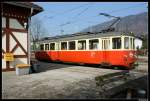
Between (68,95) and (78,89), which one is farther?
(78,89)

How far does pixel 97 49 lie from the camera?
22.0m

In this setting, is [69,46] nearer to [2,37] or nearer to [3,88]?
[2,37]

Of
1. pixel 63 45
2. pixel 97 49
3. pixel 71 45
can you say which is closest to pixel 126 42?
pixel 97 49

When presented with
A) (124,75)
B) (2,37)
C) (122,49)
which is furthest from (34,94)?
(122,49)

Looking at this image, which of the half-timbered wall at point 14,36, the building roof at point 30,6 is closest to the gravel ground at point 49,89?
the half-timbered wall at point 14,36

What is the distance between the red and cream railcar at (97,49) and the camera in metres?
20.4

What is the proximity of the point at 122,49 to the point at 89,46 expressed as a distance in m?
3.49

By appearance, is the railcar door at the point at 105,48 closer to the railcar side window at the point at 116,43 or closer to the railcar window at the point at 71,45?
the railcar side window at the point at 116,43

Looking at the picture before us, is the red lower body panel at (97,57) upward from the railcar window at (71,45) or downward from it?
downward

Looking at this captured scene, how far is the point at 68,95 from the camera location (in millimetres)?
10734

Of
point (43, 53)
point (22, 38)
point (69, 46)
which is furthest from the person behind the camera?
point (43, 53)

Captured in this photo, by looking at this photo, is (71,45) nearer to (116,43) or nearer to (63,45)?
(63,45)

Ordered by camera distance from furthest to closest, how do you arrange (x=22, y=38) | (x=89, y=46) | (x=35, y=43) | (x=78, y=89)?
(x=35, y=43) < (x=89, y=46) < (x=22, y=38) < (x=78, y=89)

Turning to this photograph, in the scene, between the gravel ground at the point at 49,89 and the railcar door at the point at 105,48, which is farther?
the railcar door at the point at 105,48
